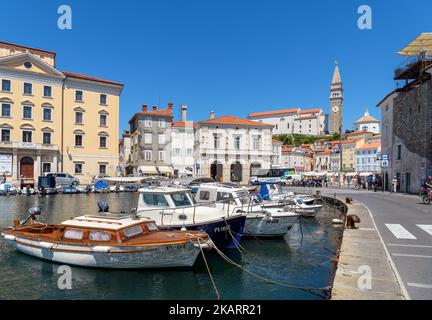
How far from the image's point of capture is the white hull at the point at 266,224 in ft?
59.6

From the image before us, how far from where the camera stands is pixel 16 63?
50.6 meters

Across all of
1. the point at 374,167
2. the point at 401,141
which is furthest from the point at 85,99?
the point at 374,167

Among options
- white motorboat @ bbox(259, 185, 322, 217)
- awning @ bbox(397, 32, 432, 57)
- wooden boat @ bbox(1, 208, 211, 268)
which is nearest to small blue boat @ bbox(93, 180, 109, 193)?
white motorboat @ bbox(259, 185, 322, 217)

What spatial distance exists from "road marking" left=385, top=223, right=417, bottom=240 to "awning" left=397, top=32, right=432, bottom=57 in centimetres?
2687

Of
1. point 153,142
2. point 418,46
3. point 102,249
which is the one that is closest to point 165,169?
point 153,142

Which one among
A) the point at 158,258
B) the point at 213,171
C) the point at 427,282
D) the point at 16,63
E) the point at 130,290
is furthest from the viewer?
the point at 213,171

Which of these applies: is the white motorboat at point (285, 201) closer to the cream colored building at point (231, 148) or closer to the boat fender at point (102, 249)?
the boat fender at point (102, 249)

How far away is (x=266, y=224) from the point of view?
60.1ft

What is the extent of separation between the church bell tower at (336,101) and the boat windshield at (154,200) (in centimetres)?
16045

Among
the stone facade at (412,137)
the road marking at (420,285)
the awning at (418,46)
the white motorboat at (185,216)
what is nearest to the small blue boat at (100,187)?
the white motorboat at (185,216)
